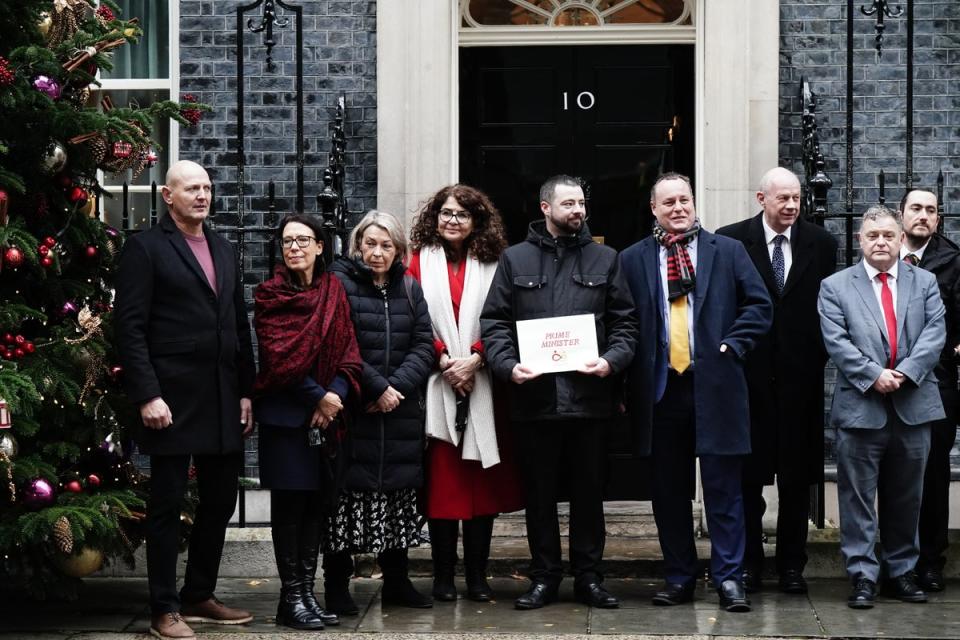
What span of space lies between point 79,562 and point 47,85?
2.04m

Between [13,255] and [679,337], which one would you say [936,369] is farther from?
[13,255]

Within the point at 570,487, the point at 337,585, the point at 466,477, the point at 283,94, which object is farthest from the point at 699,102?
the point at 337,585

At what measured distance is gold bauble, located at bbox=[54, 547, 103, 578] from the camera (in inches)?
271

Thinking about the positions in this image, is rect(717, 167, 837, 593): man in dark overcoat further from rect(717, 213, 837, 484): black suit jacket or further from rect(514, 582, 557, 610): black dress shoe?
rect(514, 582, 557, 610): black dress shoe

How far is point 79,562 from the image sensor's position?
689 centimetres

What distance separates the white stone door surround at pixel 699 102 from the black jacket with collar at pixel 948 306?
169 centimetres

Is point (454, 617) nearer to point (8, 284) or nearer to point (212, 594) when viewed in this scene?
point (212, 594)

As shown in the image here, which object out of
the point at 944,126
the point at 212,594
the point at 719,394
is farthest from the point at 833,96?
the point at 212,594

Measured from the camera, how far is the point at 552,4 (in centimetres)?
988

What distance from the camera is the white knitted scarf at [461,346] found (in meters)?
7.41

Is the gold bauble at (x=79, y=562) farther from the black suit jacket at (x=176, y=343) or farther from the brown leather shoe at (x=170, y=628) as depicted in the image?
the black suit jacket at (x=176, y=343)

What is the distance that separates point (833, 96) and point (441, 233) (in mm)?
2947

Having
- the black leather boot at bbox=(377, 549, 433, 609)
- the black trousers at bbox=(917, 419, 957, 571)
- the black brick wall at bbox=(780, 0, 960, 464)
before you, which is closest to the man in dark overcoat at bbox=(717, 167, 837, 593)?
the black trousers at bbox=(917, 419, 957, 571)

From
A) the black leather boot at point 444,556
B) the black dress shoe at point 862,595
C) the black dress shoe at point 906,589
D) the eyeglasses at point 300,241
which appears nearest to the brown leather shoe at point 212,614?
the black leather boot at point 444,556
